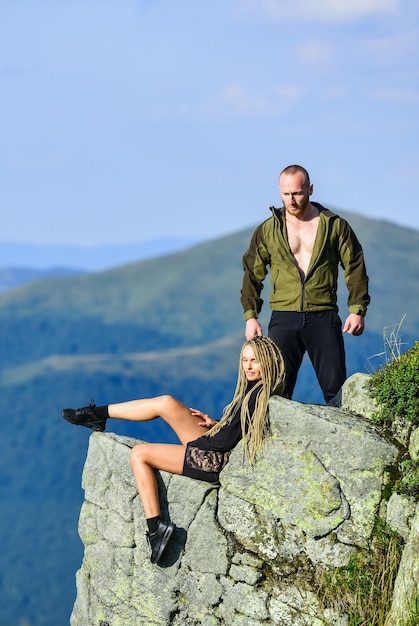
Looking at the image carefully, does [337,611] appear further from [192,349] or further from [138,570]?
[192,349]

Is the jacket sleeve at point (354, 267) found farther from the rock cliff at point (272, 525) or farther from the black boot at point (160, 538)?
the black boot at point (160, 538)

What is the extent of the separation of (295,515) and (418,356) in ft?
5.61

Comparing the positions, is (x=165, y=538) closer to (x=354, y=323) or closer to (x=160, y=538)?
(x=160, y=538)

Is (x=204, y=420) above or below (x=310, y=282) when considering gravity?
below

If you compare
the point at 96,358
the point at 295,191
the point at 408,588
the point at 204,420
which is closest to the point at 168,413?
the point at 204,420

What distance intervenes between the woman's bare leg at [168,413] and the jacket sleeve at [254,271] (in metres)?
1.15

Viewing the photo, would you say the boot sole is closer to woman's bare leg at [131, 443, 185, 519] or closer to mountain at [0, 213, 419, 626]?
woman's bare leg at [131, 443, 185, 519]

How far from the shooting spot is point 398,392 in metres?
8.07

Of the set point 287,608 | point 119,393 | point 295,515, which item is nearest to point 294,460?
point 295,515

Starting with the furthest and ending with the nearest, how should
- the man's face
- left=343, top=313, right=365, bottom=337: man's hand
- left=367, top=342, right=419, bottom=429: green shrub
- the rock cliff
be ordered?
left=343, top=313, right=365, bottom=337: man's hand < the man's face < left=367, top=342, right=419, bottom=429: green shrub < the rock cliff

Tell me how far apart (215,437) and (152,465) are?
0.60 m

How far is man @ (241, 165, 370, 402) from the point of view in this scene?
28.6ft

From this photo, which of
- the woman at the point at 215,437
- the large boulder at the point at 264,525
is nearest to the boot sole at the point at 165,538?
the woman at the point at 215,437

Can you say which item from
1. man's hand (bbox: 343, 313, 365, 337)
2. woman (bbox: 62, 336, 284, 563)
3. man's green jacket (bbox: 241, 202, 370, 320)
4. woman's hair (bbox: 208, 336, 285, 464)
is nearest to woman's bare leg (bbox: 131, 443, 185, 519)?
woman (bbox: 62, 336, 284, 563)
